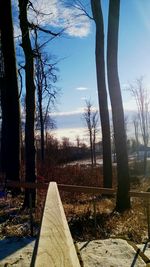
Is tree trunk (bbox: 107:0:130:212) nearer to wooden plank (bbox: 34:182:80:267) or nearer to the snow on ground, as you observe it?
the snow on ground

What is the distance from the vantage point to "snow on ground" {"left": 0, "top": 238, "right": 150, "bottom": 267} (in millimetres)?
5449

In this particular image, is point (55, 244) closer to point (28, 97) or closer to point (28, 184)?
point (28, 184)

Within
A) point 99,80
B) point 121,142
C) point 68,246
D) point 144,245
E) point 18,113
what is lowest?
point 144,245

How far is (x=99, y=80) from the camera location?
16.7 m

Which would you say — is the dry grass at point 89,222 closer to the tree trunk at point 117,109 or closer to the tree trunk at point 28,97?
the tree trunk at point 117,109

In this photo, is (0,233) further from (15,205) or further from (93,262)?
(15,205)

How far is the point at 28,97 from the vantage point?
12922 mm

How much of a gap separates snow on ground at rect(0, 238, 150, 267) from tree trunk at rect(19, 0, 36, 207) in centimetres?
533

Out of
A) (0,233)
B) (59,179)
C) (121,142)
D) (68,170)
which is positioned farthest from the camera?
(68,170)

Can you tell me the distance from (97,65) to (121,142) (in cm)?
608

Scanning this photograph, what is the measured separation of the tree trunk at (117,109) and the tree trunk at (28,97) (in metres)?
2.86

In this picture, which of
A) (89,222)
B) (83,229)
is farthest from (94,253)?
(89,222)

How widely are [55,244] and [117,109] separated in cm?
940

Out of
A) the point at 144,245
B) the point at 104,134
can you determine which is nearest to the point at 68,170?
the point at 104,134
